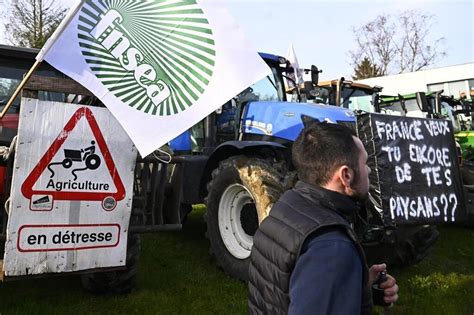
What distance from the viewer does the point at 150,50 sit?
278cm

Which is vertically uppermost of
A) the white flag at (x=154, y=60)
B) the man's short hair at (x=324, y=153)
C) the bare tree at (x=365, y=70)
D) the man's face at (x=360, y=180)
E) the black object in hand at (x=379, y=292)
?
the bare tree at (x=365, y=70)

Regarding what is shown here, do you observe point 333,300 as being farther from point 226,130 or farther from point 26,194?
point 226,130

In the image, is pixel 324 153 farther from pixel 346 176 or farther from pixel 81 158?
pixel 81 158

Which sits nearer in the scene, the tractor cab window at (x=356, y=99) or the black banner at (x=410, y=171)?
the black banner at (x=410, y=171)

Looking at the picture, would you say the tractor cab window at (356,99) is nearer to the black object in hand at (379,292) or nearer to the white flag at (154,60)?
the white flag at (154,60)

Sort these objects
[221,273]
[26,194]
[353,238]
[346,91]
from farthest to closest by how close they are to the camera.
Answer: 1. [346,91]
2. [221,273]
3. [26,194]
4. [353,238]

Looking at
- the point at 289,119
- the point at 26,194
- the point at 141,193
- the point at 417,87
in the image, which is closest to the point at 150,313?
the point at 141,193

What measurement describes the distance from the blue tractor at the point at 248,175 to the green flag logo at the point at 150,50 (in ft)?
4.89

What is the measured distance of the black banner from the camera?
11.7ft

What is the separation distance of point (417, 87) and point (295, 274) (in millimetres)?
29561

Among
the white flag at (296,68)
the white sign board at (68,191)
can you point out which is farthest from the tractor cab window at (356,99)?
the white sign board at (68,191)

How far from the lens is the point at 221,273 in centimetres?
479

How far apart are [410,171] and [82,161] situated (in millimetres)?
2456

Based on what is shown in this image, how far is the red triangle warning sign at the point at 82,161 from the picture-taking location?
9.75 feet
